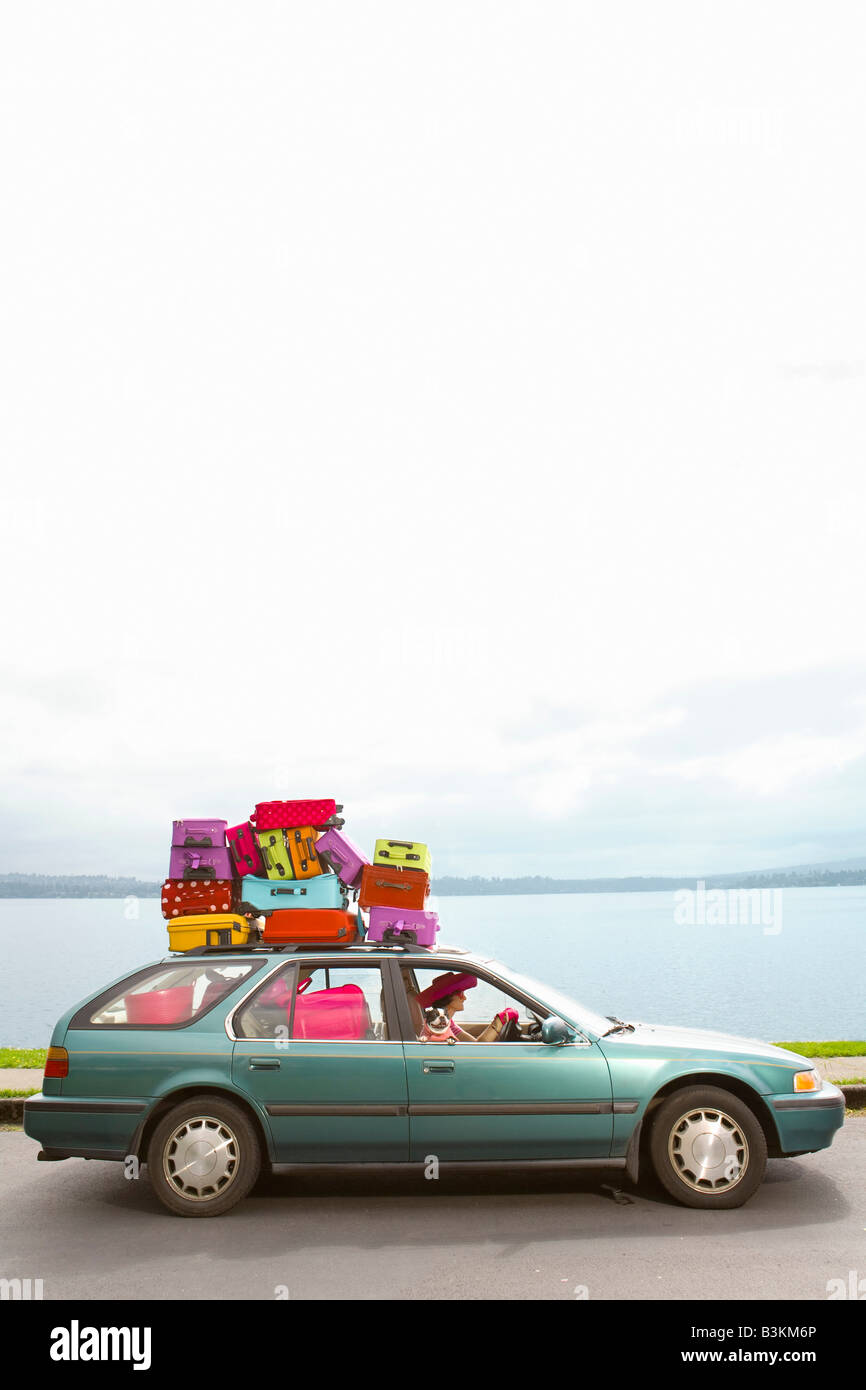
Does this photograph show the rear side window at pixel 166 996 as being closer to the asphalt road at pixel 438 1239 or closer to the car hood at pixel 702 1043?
the asphalt road at pixel 438 1239

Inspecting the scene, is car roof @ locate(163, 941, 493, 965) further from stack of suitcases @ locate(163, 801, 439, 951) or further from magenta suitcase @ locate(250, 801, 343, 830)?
magenta suitcase @ locate(250, 801, 343, 830)

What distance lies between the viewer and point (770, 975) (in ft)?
198

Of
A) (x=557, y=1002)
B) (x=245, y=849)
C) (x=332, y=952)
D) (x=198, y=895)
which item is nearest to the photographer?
(x=557, y=1002)

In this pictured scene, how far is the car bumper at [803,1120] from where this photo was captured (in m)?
6.49

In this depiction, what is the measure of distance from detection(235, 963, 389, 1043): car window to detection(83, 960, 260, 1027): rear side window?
0.20 metres

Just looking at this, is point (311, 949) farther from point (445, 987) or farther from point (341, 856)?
point (341, 856)

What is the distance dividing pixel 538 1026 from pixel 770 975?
5776 centimetres

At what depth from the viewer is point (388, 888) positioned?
8047 mm

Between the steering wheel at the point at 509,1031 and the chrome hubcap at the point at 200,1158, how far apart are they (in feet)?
5.61

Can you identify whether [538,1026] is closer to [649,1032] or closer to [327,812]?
[649,1032]

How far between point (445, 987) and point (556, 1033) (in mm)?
1077

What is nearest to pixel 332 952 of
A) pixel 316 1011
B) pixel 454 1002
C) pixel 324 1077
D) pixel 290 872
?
pixel 316 1011

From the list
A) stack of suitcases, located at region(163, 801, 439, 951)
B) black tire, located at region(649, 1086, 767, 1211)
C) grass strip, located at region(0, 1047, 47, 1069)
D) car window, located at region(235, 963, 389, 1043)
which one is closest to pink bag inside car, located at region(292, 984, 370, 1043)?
car window, located at region(235, 963, 389, 1043)
